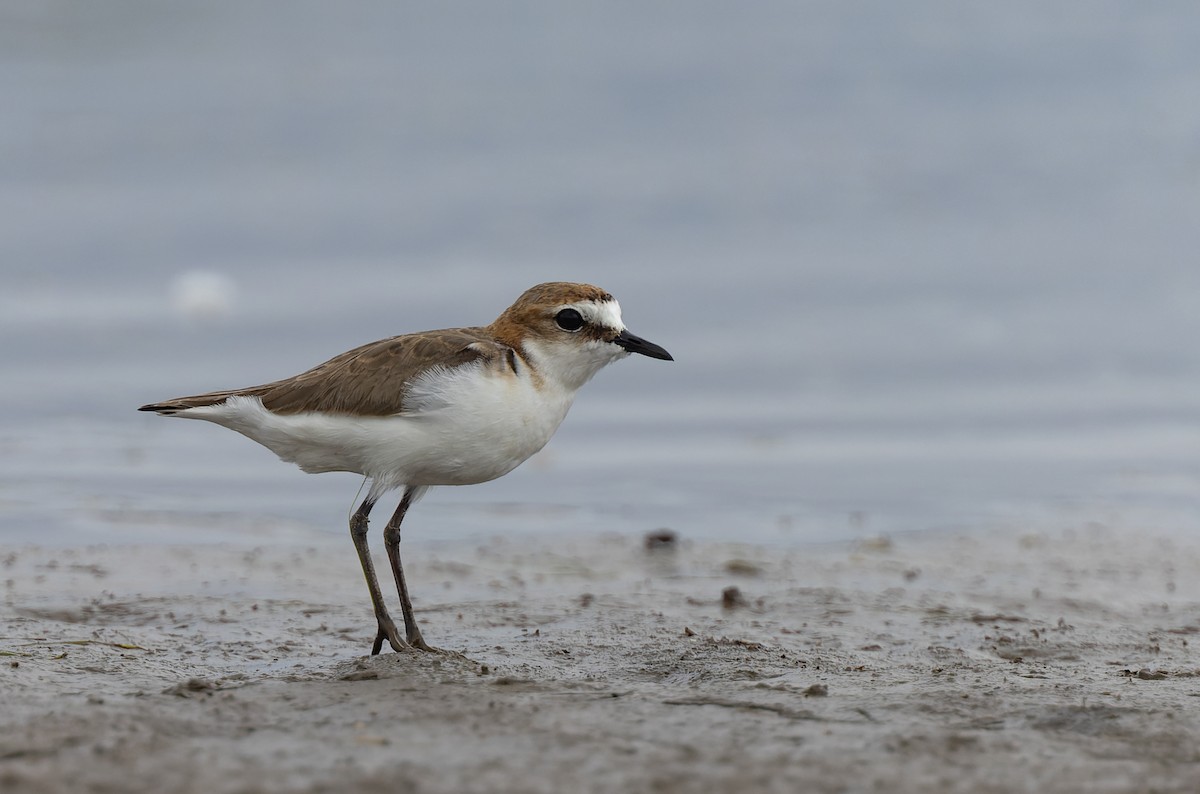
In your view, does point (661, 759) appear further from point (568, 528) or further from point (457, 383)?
point (568, 528)

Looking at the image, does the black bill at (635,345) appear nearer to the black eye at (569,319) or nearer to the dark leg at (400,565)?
the black eye at (569,319)

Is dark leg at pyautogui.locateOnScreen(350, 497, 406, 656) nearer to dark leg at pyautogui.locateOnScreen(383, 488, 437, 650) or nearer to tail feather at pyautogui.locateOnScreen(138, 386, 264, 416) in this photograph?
dark leg at pyautogui.locateOnScreen(383, 488, 437, 650)

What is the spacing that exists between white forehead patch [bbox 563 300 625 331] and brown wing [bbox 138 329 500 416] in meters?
0.47

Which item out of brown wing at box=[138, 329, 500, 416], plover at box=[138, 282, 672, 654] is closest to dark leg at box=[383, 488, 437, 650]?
plover at box=[138, 282, 672, 654]

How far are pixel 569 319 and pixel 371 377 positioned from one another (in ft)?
3.36

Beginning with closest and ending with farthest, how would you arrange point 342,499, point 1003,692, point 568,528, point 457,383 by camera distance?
point 1003,692, point 457,383, point 568,528, point 342,499

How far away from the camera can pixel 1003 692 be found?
521 centimetres

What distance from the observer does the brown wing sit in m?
6.23

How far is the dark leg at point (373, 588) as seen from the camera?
20.7ft

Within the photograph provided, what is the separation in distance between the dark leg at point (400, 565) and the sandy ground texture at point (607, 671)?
1.12ft

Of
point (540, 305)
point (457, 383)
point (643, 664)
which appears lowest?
point (643, 664)

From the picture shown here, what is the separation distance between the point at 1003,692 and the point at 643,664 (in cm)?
170

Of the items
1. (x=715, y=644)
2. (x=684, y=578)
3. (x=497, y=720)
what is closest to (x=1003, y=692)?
(x=715, y=644)

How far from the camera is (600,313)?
6543 mm
